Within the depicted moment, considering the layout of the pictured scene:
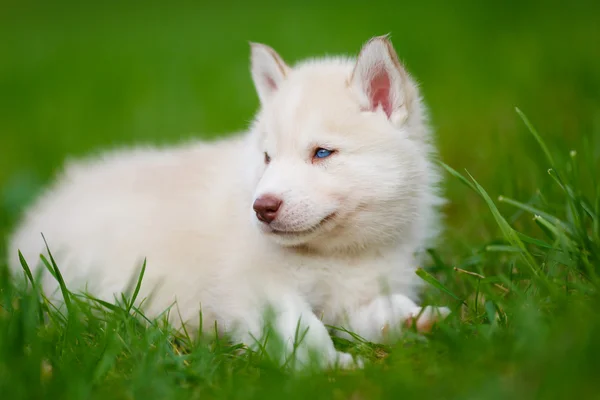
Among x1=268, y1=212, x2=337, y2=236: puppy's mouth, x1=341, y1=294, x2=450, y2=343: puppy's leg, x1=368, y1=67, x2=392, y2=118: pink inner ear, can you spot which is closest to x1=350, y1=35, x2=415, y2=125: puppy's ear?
x1=368, y1=67, x2=392, y2=118: pink inner ear

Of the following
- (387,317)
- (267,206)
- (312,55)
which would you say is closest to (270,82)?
(267,206)

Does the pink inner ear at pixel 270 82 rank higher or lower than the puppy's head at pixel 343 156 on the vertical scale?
higher

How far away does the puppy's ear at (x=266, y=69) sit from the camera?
3.36m

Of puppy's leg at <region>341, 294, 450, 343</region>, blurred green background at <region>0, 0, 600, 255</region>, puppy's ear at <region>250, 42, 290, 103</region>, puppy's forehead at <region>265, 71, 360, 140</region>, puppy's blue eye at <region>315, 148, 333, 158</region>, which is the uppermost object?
puppy's ear at <region>250, 42, 290, 103</region>

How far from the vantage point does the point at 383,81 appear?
3170mm

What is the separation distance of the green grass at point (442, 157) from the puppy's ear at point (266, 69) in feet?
3.00

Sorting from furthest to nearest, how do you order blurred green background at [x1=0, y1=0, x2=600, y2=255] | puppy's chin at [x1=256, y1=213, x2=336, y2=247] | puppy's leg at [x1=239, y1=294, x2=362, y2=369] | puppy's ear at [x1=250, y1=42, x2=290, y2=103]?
blurred green background at [x1=0, y1=0, x2=600, y2=255] < puppy's ear at [x1=250, y1=42, x2=290, y2=103] < puppy's chin at [x1=256, y1=213, x2=336, y2=247] < puppy's leg at [x1=239, y1=294, x2=362, y2=369]

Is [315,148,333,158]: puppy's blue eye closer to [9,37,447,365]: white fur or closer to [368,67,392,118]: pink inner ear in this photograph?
[9,37,447,365]: white fur

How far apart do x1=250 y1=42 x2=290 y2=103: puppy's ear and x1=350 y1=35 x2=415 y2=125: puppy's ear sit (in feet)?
1.30

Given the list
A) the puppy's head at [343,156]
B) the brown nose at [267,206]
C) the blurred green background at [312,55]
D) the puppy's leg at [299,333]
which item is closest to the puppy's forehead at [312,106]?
the puppy's head at [343,156]

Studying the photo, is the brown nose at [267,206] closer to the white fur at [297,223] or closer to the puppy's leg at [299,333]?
the white fur at [297,223]

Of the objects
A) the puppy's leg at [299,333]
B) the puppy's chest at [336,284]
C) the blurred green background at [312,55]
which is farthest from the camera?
the blurred green background at [312,55]

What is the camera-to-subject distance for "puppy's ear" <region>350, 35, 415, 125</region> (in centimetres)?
307

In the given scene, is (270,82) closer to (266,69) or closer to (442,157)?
(266,69)
